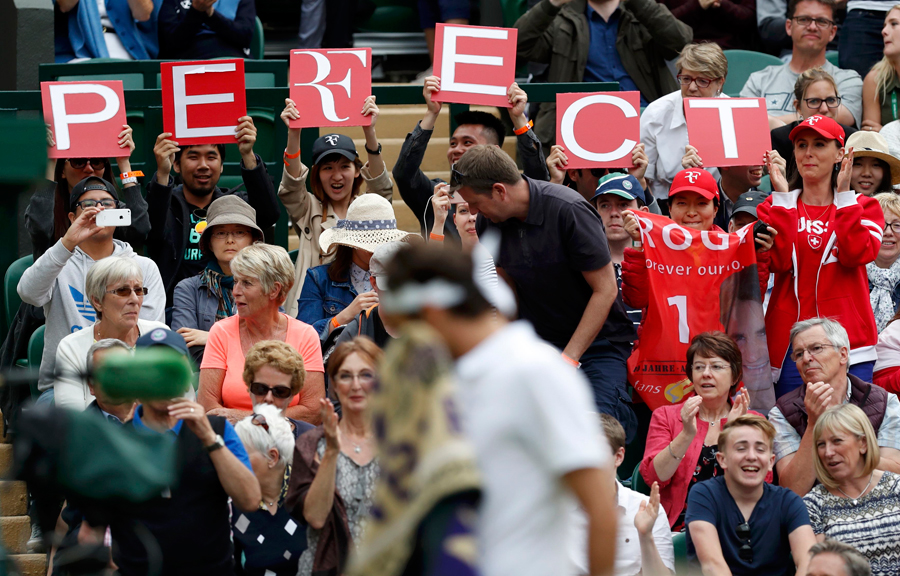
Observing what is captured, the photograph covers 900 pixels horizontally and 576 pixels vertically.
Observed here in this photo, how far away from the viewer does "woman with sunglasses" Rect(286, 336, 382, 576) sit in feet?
14.6

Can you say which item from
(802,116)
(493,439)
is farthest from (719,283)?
(493,439)

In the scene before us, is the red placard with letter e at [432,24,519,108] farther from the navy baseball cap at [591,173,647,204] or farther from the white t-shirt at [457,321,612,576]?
the white t-shirt at [457,321,612,576]

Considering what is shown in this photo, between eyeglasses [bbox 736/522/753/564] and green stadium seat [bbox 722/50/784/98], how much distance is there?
15.5 feet

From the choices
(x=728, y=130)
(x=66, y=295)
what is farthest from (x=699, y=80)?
(x=66, y=295)

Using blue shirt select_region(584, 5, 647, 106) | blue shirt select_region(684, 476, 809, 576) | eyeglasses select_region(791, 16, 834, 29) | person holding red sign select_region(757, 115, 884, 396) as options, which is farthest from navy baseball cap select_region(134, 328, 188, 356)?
eyeglasses select_region(791, 16, 834, 29)

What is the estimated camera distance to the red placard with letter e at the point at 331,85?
22.6 feet

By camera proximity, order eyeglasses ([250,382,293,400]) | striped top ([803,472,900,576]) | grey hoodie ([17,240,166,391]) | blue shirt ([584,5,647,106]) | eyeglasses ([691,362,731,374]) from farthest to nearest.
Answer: blue shirt ([584,5,647,106])
grey hoodie ([17,240,166,391])
eyeglasses ([691,362,731,374])
striped top ([803,472,900,576])
eyeglasses ([250,382,293,400])

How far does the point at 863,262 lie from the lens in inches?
236

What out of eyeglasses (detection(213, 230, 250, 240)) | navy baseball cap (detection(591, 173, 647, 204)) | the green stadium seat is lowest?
eyeglasses (detection(213, 230, 250, 240))

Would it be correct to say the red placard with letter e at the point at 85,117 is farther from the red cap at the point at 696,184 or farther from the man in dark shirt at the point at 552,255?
the red cap at the point at 696,184

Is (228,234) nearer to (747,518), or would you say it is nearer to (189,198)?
(189,198)

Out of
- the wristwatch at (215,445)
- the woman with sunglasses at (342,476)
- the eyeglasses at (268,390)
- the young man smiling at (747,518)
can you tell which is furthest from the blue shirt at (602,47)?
the wristwatch at (215,445)

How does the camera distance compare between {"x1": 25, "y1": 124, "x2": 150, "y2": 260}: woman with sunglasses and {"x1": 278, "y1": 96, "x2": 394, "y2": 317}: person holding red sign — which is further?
{"x1": 278, "y1": 96, "x2": 394, "y2": 317}: person holding red sign

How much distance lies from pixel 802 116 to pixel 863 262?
1761 millimetres
